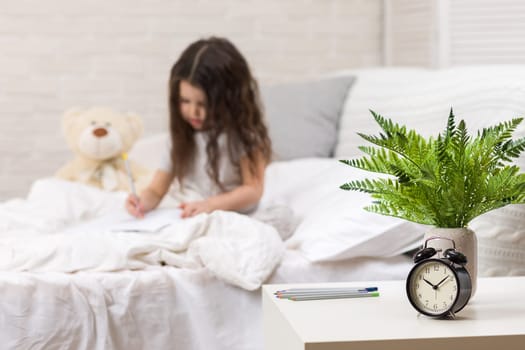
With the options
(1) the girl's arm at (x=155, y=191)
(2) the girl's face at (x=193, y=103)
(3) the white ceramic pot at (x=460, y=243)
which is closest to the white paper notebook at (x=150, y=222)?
(1) the girl's arm at (x=155, y=191)

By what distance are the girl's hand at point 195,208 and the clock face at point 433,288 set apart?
35.7 inches

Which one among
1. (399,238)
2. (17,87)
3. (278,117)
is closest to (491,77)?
(399,238)

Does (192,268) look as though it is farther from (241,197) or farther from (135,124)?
(135,124)

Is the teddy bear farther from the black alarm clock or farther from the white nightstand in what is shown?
the black alarm clock

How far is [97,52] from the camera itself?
330 cm

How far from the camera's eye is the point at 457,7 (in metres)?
2.94

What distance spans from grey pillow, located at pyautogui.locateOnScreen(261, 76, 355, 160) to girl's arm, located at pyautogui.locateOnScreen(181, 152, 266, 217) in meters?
→ 0.49

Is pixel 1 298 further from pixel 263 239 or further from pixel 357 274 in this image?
pixel 357 274

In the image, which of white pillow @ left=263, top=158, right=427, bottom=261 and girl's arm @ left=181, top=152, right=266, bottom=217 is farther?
girl's arm @ left=181, top=152, right=266, bottom=217

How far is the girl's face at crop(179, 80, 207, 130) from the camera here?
227cm

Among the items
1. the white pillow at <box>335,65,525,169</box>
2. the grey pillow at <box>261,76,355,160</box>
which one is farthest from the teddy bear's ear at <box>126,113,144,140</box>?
the white pillow at <box>335,65,525,169</box>

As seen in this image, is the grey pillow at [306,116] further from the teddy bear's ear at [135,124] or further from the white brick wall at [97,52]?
the white brick wall at [97,52]

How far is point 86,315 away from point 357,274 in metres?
0.57

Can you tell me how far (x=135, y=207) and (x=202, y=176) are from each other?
0.20 meters
